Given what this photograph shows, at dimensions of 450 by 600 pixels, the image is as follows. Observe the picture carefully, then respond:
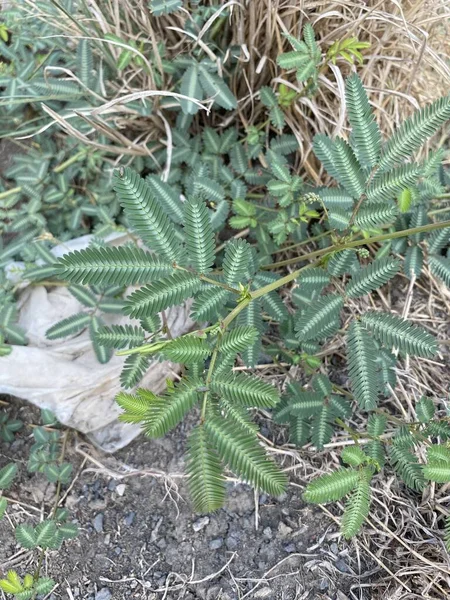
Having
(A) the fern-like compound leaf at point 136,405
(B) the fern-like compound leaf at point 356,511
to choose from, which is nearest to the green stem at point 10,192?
(A) the fern-like compound leaf at point 136,405

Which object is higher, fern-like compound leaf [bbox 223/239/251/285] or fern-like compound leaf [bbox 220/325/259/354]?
fern-like compound leaf [bbox 223/239/251/285]

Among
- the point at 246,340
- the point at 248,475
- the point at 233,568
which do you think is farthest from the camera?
the point at 233,568

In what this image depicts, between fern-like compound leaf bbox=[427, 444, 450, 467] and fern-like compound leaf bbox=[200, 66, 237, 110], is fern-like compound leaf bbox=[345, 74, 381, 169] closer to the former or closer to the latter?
fern-like compound leaf bbox=[200, 66, 237, 110]

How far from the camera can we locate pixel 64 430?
5.99ft

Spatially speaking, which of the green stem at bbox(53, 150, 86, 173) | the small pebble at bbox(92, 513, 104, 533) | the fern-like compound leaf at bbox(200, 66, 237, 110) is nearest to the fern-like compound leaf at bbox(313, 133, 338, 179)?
the fern-like compound leaf at bbox(200, 66, 237, 110)

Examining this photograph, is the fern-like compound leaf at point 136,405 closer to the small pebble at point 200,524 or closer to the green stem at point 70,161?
the small pebble at point 200,524

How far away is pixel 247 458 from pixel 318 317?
53 centimetres

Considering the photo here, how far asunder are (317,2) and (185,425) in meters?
1.48

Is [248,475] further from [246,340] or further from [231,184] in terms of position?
[231,184]

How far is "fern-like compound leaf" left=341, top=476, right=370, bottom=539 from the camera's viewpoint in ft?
3.91

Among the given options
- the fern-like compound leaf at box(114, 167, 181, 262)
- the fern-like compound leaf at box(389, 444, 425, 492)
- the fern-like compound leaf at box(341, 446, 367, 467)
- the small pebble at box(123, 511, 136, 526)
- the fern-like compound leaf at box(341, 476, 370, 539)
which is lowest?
the small pebble at box(123, 511, 136, 526)

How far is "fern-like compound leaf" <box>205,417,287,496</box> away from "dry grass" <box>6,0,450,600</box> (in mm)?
753

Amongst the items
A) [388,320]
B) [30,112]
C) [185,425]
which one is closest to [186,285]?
[388,320]

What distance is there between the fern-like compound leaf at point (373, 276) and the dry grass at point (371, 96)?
31cm
